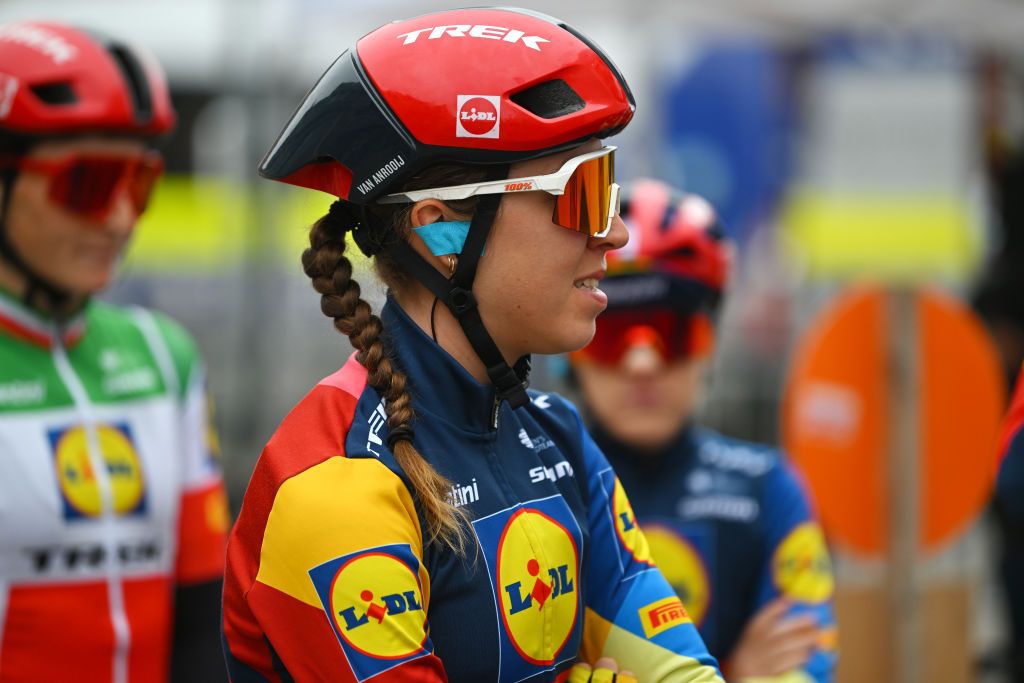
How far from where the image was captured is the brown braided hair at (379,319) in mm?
2072

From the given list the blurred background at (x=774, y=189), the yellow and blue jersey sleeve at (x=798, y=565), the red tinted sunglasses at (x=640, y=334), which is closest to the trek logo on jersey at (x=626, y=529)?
the yellow and blue jersey sleeve at (x=798, y=565)

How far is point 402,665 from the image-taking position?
1.95 meters

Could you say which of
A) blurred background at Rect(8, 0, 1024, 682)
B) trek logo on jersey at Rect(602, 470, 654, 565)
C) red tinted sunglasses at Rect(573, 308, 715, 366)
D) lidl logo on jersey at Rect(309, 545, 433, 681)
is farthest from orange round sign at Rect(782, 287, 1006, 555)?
lidl logo on jersey at Rect(309, 545, 433, 681)

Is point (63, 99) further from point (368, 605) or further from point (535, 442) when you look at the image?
point (368, 605)

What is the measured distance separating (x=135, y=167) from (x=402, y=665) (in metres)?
2.07

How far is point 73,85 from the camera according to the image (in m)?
3.47

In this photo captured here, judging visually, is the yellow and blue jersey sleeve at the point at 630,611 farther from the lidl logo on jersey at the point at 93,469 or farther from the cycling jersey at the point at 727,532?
the lidl logo on jersey at the point at 93,469

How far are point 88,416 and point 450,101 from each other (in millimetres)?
1679

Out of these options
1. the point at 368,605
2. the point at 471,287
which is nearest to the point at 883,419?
the point at 471,287

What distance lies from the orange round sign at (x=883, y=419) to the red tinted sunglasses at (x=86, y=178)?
3047mm

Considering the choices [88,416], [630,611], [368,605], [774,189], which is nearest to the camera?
[368,605]

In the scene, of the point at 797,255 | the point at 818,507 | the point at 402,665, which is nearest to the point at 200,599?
the point at 402,665

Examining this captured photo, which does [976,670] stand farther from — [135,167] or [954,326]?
[135,167]

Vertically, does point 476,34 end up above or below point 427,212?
above
